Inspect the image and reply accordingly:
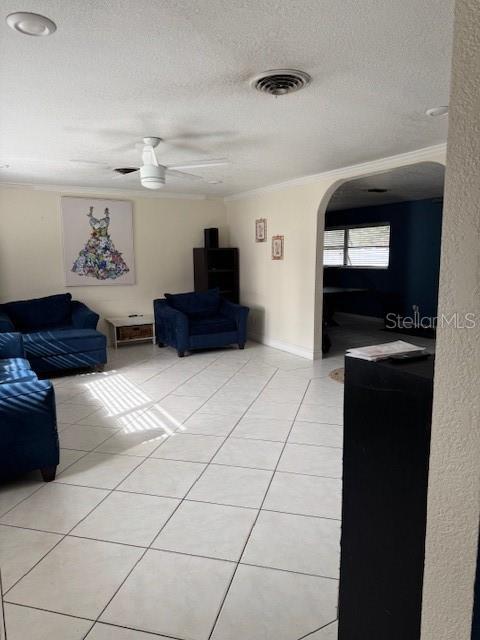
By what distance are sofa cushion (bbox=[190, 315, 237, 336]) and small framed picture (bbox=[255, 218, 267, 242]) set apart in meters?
1.32

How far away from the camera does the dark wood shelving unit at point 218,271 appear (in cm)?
683

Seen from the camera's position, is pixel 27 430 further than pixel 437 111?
No

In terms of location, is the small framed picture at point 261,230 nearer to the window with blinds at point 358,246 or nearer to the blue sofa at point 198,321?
the blue sofa at point 198,321

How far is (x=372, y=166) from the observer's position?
457cm

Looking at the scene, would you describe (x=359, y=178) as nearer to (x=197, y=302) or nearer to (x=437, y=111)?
(x=437, y=111)

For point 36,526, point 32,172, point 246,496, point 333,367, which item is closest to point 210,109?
point 246,496

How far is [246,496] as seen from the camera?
8.30 ft

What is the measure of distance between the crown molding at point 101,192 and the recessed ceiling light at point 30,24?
14.5 ft

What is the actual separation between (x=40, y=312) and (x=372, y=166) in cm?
432

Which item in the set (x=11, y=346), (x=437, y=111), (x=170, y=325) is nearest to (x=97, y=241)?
(x=170, y=325)

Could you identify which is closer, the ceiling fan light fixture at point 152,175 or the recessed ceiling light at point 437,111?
the recessed ceiling light at point 437,111

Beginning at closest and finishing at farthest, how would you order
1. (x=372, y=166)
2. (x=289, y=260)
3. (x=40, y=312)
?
(x=372, y=166) < (x=40, y=312) < (x=289, y=260)

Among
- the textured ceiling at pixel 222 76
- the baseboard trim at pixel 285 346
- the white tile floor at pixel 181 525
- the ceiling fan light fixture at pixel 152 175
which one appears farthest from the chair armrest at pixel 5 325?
the baseboard trim at pixel 285 346

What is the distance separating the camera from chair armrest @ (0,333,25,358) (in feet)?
13.8
